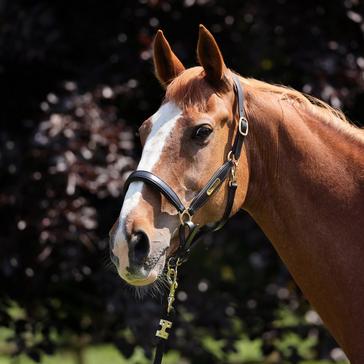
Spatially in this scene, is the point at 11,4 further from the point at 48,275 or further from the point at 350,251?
the point at 350,251

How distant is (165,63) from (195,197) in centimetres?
64

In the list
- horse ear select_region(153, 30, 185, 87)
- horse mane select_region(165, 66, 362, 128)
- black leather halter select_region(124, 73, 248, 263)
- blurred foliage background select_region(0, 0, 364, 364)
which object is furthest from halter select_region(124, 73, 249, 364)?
blurred foliage background select_region(0, 0, 364, 364)

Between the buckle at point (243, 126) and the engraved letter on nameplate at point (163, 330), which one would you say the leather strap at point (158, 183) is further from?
the engraved letter on nameplate at point (163, 330)

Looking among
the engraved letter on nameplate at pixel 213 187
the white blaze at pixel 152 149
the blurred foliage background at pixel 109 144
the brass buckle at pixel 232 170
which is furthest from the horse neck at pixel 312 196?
the blurred foliage background at pixel 109 144

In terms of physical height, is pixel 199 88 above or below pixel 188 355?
above

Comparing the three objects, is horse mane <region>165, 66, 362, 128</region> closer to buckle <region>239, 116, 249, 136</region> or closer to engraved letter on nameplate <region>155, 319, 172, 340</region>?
buckle <region>239, 116, 249, 136</region>

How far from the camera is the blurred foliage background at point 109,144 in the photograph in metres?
4.65

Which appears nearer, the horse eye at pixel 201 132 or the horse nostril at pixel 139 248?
the horse nostril at pixel 139 248

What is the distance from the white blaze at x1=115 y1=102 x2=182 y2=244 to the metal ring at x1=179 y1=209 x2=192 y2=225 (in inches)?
6.9

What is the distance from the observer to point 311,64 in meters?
4.82

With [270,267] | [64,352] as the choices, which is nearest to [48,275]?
[270,267]

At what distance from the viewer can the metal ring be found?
2.79 m

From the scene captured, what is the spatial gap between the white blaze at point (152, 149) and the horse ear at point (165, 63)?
30 centimetres

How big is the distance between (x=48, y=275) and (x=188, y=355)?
3.79 feet
